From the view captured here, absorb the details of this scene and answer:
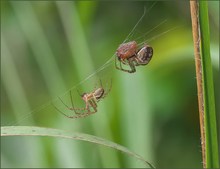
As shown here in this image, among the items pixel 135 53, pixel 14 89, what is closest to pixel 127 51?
pixel 135 53

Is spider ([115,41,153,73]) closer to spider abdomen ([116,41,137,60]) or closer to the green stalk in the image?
spider abdomen ([116,41,137,60])

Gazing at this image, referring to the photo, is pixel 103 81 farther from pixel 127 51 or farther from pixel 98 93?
pixel 127 51

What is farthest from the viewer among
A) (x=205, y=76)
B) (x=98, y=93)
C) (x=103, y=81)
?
(x=103, y=81)

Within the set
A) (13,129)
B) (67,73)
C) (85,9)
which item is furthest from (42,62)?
(13,129)

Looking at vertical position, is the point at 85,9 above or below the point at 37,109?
above

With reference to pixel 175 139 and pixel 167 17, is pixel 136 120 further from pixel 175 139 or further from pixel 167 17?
pixel 167 17

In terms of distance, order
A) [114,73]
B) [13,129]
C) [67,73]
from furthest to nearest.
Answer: [67,73] < [114,73] < [13,129]

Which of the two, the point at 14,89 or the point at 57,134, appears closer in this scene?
the point at 57,134

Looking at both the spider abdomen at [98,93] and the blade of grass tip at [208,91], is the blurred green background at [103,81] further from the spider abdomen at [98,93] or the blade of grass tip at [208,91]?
the blade of grass tip at [208,91]
